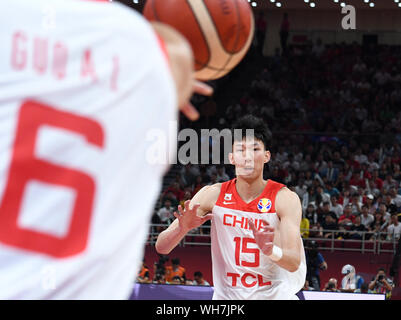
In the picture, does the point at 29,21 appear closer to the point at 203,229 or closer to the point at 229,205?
the point at 229,205

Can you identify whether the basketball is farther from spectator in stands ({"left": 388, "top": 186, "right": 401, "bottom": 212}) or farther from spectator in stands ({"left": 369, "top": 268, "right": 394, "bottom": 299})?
spectator in stands ({"left": 388, "top": 186, "right": 401, "bottom": 212})

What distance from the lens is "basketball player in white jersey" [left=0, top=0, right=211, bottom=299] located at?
133 centimetres

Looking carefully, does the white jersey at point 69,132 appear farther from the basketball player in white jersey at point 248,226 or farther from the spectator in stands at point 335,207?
the spectator in stands at point 335,207

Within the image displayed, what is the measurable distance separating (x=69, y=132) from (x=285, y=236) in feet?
9.35

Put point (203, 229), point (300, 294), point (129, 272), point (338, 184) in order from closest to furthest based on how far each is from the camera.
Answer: point (129, 272) < point (300, 294) < point (203, 229) < point (338, 184)

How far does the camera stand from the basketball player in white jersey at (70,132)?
52.4 inches

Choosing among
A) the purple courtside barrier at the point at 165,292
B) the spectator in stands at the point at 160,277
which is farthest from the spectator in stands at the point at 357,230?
the purple courtside barrier at the point at 165,292

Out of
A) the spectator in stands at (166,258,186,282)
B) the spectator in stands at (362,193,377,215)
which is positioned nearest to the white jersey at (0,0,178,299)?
the spectator in stands at (166,258,186,282)

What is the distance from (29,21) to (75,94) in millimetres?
180

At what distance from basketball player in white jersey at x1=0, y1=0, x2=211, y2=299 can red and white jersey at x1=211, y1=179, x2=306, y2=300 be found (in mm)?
2879

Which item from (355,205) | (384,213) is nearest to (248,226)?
(384,213)

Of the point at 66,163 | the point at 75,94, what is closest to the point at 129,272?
the point at 66,163

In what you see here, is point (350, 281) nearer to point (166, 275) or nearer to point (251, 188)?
point (166, 275)
